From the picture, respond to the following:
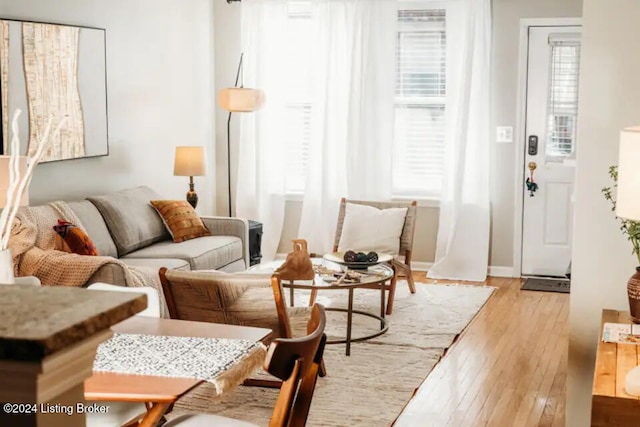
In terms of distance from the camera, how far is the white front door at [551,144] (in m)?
7.25

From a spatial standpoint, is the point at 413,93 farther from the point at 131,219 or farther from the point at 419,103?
the point at 131,219

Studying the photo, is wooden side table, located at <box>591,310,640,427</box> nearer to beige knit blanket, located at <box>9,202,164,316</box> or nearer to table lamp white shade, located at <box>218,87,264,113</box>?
beige knit blanket, located at <box>9,202,164,316</box>

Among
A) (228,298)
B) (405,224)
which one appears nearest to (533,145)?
(405,224)

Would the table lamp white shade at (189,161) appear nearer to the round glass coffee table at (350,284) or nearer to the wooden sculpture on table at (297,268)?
the round glass coffee table at (350,284)

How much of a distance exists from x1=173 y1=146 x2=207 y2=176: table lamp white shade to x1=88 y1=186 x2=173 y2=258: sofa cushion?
408 millimetres

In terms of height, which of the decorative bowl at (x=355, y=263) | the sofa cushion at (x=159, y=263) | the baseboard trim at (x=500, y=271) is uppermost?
the decorative bowl at (x=355, y=263)

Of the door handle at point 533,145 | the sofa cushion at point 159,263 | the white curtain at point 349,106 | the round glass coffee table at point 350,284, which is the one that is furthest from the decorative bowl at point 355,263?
the door handle at point 533,145

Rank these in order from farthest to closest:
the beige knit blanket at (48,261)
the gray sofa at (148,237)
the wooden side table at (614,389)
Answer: the gray sofa at (148,237) < the beige knit blanket at (48,261) < the wooden side table at (614,389)

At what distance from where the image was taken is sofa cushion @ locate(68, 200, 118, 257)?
5750 mm

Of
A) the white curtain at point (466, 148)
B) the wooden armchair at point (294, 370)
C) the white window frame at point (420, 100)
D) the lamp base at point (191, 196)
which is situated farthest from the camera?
the white window frame at point (420, 100)

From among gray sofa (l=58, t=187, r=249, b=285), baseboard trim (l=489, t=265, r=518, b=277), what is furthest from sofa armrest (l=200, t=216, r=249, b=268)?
baseboard trim (l=489, t=265, r=518, b=277)

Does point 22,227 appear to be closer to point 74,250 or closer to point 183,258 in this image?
point 74,250

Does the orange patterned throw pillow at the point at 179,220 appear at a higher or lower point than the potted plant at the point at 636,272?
lower

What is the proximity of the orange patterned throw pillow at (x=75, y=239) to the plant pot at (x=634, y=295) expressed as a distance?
10.5 ft
